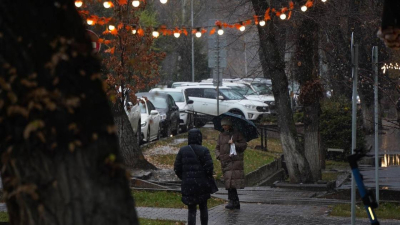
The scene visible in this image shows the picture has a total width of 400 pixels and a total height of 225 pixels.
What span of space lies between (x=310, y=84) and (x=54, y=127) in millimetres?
13320

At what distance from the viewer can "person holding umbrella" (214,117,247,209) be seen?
39.9 ft

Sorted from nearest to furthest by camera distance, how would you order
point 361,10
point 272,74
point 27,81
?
point 27,81
point 272,74
point 361,10

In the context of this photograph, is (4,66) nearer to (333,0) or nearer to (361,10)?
(333,0)

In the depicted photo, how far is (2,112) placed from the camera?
3.56m

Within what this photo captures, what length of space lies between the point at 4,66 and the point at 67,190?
0.70m

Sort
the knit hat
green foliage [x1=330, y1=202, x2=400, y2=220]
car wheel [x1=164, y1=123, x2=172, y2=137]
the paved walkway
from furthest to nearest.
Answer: car wheel [x1=164, y1=123, x2=172, y2=137], the knit hat, green foliage [x1=330, y1=202, x2=400, y2=220], the paved walkway

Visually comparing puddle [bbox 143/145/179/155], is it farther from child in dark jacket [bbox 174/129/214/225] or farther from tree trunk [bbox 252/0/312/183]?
child in dark jacket [bbox 174/129/214/225]

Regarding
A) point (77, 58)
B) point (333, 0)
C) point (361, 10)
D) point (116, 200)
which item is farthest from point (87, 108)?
point (361, 10)

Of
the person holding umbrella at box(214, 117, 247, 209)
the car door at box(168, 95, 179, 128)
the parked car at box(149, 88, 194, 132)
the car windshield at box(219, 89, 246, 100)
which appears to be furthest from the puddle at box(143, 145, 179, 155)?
the car windshield at box(219, 89, 246, 100)

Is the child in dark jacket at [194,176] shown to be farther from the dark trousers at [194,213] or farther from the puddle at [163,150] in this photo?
the puddle at [163,150]

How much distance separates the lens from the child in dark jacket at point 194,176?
9.73 meters

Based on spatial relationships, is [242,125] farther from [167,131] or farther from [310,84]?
[167,131]

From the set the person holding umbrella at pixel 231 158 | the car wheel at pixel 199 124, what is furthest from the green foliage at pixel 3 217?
the car wheel at pixel 199 124

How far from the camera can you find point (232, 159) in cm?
1228
